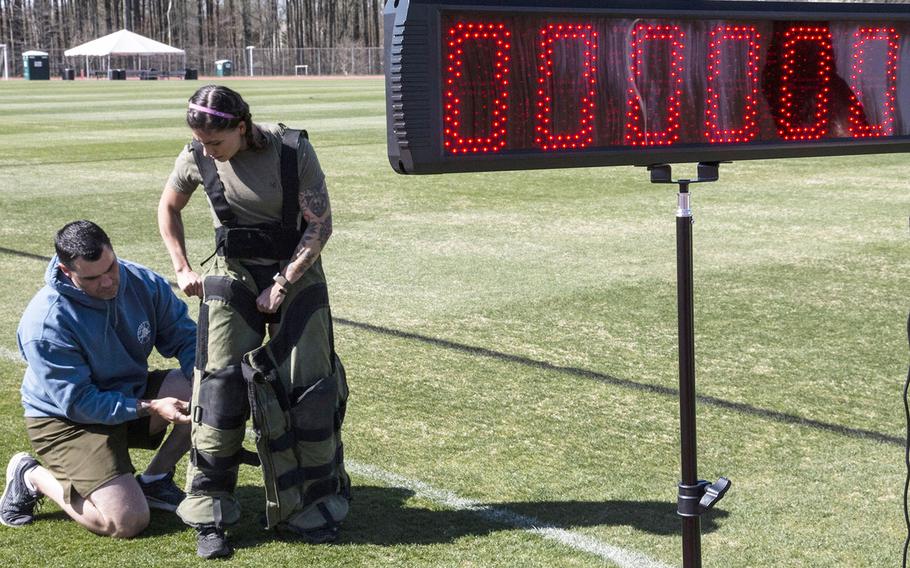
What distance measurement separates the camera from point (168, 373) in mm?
5117

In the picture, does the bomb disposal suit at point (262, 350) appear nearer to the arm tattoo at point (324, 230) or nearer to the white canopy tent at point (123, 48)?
the arm tattoo at point (324, 230)

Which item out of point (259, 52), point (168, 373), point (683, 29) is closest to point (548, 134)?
point (683, 29)

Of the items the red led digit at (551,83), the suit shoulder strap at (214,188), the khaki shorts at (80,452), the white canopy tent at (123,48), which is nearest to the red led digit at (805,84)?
the red led digit at (551,83)

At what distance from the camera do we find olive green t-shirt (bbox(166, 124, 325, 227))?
4.34 metres

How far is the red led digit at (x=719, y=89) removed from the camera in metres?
3.13

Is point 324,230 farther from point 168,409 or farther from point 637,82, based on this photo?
point 637,82

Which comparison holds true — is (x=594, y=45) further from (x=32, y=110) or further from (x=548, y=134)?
(x=32, y=110)

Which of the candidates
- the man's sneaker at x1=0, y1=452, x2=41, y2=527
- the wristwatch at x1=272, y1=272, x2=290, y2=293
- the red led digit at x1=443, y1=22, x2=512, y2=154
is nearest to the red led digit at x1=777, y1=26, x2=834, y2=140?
the red led digit at x1=443, y1=22, x2=512, y2=154

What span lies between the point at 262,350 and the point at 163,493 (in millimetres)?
924

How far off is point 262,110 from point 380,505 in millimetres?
27624

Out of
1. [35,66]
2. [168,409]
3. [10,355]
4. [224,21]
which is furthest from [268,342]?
[224,21]

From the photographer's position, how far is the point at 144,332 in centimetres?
491

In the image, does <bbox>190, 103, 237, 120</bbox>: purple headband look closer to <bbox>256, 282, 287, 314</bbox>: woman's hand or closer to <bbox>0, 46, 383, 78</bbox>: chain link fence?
<bbox>256, 282, 287, 314</bbox>: woman's hand

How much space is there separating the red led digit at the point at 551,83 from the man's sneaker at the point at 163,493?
103 inches
